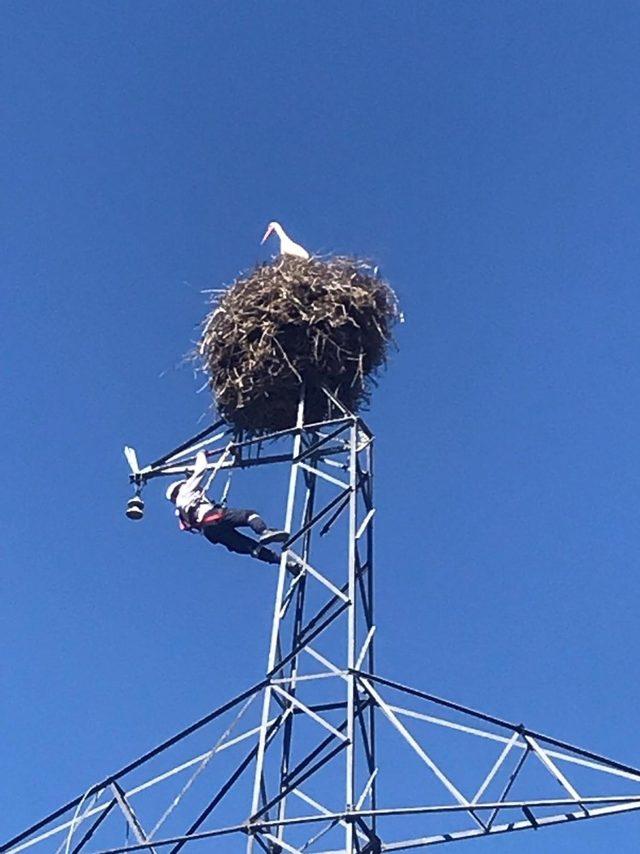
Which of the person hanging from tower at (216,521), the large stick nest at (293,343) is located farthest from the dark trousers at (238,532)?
the large stick nest at (293,343)

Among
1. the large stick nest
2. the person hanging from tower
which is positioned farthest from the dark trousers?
the large stick nest

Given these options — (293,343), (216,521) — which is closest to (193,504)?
(216,521)

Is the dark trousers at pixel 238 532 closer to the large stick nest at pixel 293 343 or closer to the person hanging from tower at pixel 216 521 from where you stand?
the person hanging from tower at pixel 216 521

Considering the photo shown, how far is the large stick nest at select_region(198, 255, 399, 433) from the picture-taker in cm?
1034

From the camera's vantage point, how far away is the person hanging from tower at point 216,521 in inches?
377

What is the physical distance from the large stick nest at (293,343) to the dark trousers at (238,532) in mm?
1013

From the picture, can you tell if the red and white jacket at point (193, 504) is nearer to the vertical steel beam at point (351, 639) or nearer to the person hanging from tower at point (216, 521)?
the person hanging from tower at point (216, 521)

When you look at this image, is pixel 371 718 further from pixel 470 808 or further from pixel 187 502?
pixel 187 502

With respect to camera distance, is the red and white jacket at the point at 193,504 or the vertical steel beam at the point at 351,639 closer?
the vertical steel beam at the point at 351,639

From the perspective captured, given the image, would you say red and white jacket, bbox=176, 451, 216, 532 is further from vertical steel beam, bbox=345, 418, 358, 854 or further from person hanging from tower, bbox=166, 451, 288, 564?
vertical steel beam, bbox=345, 418, 358, 854

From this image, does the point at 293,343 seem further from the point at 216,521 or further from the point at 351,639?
the point at 351,639

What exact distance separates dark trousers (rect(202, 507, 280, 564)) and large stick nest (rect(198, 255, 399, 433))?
1.01 meters

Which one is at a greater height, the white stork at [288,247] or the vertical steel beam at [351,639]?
the white stork at [288,247]

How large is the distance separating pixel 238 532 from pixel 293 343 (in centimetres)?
156
